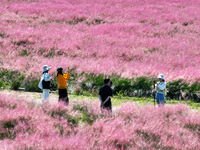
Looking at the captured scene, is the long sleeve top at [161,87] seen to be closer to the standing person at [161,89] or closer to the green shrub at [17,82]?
the standing person at [161,89]

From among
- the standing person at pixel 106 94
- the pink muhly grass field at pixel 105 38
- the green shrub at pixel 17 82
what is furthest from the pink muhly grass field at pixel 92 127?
the pink muhly grass field at pixel 105 38

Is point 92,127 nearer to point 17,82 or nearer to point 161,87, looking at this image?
point 161,87

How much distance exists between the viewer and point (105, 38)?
18.8 m

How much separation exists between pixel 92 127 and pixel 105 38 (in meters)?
12.7

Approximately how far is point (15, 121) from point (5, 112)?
13.3 inches

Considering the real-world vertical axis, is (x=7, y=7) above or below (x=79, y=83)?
above

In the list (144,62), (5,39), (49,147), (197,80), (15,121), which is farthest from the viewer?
(5,39)

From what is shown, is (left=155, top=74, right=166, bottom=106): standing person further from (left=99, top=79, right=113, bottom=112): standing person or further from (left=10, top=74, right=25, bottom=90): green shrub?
(left=10, top=74, right=25, bottom=90): green shrub

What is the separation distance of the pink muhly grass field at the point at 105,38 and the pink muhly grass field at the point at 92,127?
4.04 metres

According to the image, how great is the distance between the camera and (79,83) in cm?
1168

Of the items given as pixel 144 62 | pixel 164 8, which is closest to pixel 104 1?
pixel 164 8

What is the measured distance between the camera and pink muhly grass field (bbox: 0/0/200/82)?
13.0 meters

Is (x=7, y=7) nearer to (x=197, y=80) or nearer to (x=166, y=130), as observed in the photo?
(x=197, y=80)

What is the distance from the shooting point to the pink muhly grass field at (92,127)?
559 cm
